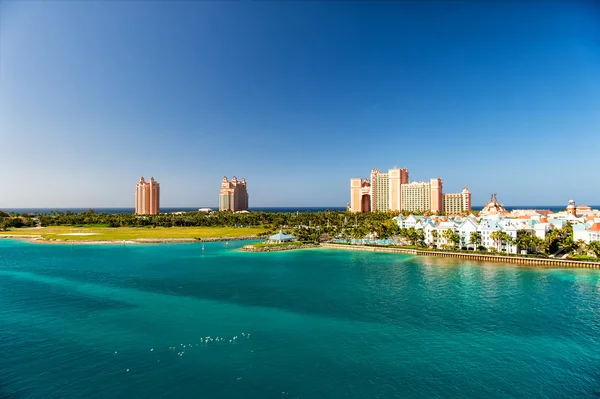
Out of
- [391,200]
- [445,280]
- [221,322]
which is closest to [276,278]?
[221,322]

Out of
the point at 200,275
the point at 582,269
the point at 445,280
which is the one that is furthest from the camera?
the point at 582,269

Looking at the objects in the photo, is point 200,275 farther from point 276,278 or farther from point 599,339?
point 599,339

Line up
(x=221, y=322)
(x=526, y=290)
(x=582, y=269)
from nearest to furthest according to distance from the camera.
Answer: (x=221, y=322) < (x=526, y=290) < (x=582, y=269)

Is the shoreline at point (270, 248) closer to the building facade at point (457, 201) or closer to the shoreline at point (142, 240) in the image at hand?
the shoreline at point (142, 240)

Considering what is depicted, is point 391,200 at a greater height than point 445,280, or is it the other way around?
point 391,200

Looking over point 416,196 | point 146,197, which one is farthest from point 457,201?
point 146,197

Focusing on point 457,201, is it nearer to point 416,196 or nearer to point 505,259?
point 416,196
